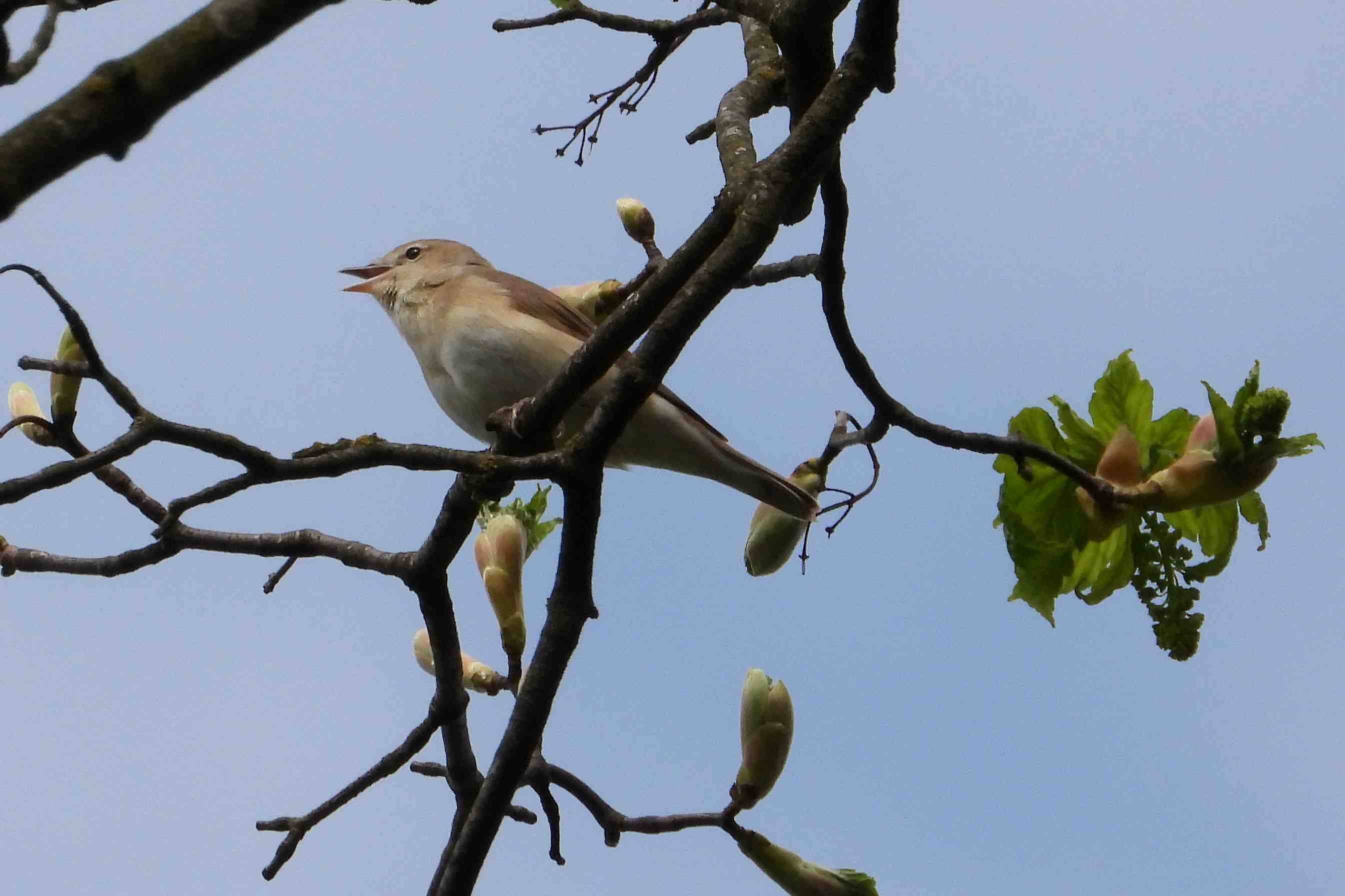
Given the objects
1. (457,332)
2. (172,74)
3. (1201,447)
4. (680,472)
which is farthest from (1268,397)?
(457,332)

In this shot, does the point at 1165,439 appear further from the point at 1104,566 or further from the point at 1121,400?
the point at 1104,566

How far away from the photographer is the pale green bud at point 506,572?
160 inches

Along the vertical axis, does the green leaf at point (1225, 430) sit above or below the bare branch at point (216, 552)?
above

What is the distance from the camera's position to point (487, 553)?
4172 mm

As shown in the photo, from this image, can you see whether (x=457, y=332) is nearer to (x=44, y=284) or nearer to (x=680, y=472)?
(x=680, y=472)

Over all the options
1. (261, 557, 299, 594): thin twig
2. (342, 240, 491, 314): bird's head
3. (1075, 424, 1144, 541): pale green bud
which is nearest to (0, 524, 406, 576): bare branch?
(261, 557, 299, 594): thin twig

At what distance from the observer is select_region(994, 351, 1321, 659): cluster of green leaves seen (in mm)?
3707

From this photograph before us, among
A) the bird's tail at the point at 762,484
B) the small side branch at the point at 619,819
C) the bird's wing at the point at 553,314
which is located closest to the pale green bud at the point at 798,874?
the small side branch at the point at 619,819

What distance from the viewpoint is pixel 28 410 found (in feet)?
11.9

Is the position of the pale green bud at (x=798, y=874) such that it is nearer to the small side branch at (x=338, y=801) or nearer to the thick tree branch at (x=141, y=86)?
the small side branch at (x=338, y=801)

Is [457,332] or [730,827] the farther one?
[457,332]

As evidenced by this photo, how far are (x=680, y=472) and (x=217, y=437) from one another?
3392 millimetres

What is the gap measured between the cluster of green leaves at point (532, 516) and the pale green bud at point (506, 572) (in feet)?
0.44

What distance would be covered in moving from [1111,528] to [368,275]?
15.9ft
